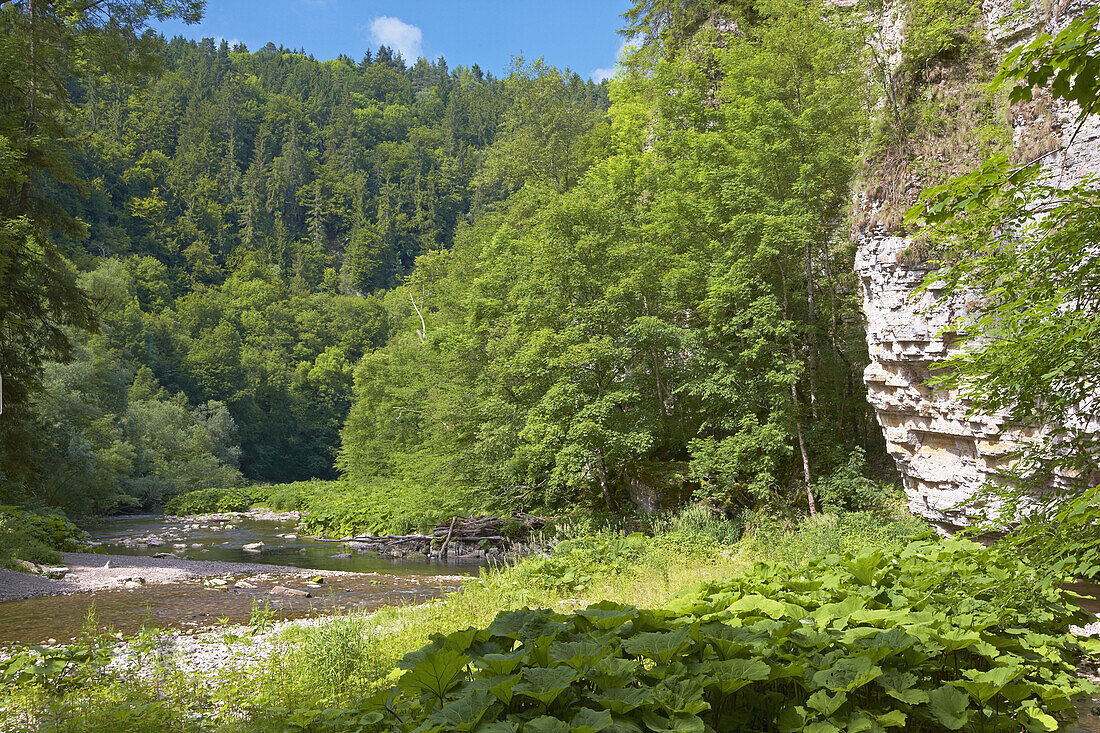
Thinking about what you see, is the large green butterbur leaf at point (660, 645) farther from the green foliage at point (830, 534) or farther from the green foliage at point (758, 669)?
the green foliage at point (830, 534)

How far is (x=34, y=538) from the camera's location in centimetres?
1448

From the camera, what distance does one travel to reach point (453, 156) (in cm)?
12638

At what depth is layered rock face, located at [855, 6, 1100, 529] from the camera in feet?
36.2

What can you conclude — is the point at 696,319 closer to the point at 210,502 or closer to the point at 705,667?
the point at 705,667

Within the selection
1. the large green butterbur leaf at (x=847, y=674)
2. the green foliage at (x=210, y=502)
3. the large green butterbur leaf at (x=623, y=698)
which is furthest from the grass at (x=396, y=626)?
the green foliage at (x=210, y=502)

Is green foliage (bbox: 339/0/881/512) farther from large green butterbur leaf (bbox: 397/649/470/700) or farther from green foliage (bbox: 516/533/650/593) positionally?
large green butterbur leaf (bbox: 397/649/470/700)

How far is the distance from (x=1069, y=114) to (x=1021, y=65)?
355 inches

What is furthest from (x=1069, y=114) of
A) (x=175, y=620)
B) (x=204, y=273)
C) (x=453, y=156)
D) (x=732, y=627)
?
(x=453, y=156)

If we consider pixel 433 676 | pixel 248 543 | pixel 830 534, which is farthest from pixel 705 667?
pixel 248 543

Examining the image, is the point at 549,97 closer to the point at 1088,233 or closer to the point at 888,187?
the point at 888,187

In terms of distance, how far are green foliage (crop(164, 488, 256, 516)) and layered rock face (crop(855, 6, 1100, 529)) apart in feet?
111

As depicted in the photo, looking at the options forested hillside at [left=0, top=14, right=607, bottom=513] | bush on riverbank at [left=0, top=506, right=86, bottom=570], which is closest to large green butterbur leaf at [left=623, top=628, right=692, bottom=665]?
bush on riverbank at [left=0, top=506, right=86, bottom=570]

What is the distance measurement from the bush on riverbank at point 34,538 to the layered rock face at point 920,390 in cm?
1765

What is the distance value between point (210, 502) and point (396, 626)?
32673 mm
